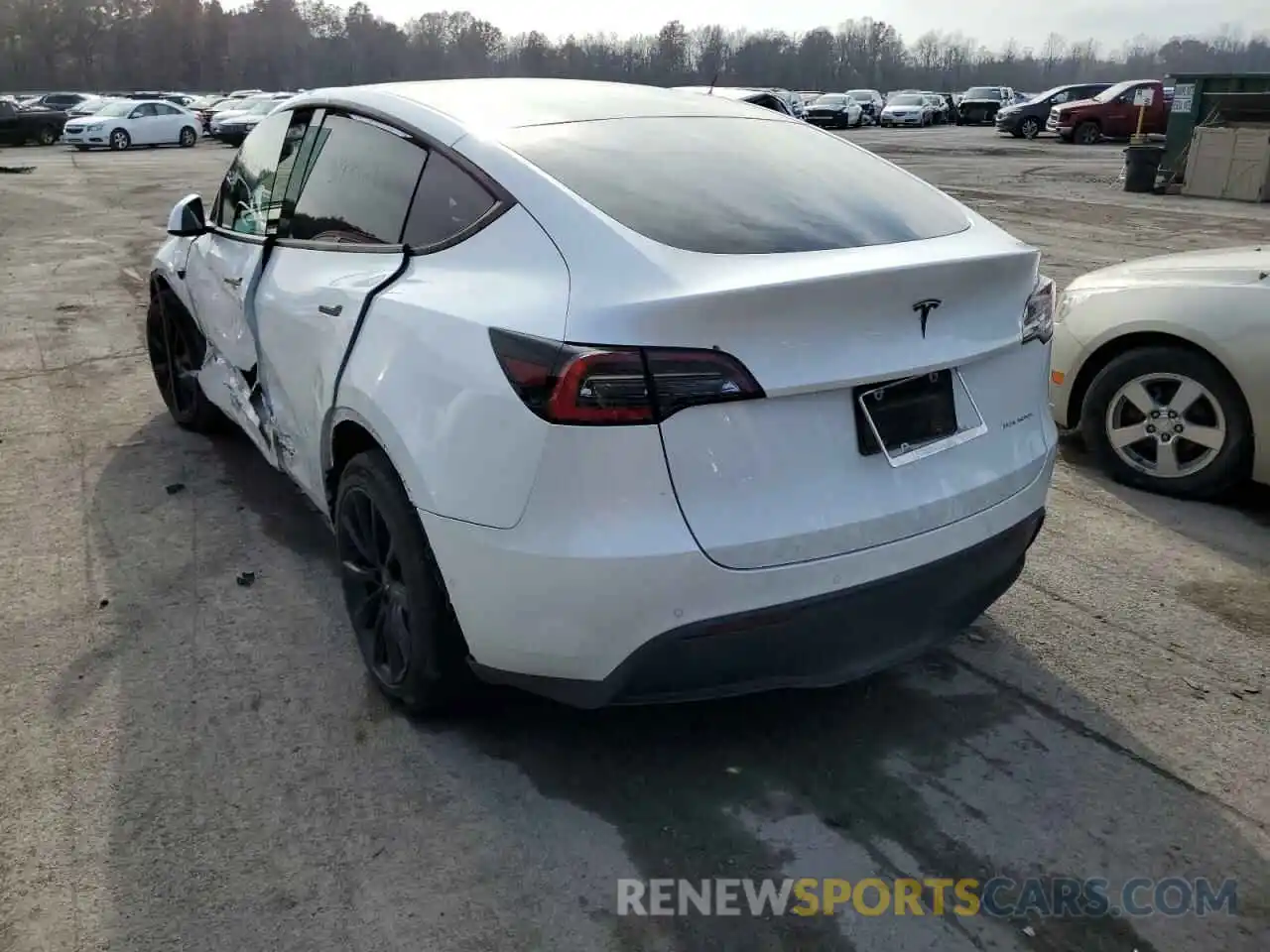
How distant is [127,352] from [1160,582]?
21.8 feet

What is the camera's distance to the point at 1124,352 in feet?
16.1

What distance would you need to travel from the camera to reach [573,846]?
101 inches

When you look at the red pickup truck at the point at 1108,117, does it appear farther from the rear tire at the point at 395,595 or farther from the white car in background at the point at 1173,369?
the rear tire at the point at 395,595

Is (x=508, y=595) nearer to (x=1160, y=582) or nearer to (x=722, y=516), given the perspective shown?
(x=722, y=516)

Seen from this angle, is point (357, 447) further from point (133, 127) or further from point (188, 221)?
point (133, 127)

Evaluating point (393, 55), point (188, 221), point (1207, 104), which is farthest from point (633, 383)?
point (393, 55)

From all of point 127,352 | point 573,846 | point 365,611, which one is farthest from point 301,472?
point 127,352

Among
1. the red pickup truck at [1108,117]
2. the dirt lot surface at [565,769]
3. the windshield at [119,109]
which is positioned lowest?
the dirt lot surface at [565,769]

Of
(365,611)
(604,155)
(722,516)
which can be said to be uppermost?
(604,155)

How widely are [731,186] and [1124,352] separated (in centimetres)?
284

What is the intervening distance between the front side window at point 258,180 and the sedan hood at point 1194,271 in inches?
146

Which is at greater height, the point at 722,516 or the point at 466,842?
the point at 722,516

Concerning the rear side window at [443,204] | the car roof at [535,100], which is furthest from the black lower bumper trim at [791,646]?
the car roof at [535,100]

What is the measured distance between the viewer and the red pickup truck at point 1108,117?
3144 centimetres
